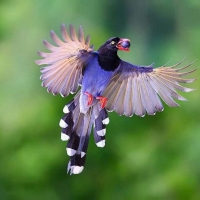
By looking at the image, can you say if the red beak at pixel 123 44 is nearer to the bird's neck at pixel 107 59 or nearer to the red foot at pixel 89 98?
the bird's neck at pixel 107 59

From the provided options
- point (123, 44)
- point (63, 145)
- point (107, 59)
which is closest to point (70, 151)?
point (107, 59)

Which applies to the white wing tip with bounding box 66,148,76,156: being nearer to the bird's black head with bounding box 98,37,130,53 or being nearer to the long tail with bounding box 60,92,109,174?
the long tail with bounding box 60,92,109,174

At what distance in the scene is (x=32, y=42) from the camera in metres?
6.96

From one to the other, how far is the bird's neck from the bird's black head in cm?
1

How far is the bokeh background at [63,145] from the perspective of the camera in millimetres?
6059

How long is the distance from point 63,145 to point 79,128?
3.34 metres

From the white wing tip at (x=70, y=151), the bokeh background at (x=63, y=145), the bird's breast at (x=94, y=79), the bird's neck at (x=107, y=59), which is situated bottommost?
the white wing tip at (x=70, y=151)

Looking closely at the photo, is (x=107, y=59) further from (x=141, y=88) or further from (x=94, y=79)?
(x=141, y=88)

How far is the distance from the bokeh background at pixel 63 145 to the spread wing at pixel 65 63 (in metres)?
2.96

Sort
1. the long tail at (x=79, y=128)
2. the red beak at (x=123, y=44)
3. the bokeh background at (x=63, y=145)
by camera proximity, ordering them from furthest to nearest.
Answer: the bokeh background at (x=63, y=145) < the long tail at (x=79, y=128) < the red beak at (x=123, y=44)

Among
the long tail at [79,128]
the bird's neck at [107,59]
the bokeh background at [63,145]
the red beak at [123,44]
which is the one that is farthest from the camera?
the bokeh background at [63,145]

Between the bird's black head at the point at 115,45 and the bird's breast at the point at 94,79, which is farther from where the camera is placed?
the bird's breast at the point at 94,79

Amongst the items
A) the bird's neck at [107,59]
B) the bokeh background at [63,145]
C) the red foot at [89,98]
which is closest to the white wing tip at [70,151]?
the red foot at [89,98]

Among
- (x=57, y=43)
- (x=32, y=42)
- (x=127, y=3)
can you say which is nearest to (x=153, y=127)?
(x=32, y=42)
